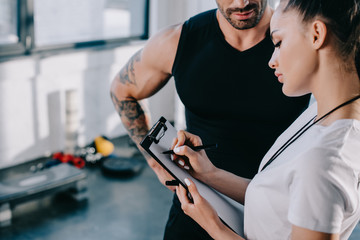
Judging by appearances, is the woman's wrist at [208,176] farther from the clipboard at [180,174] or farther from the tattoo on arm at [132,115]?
the tattoo on arm at [132,115]

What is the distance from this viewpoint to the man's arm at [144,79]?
1440mm

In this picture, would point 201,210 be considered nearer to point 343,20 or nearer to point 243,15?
point 343,20

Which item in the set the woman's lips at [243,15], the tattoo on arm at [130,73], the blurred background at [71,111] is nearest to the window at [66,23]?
the blurred background at [71,111]

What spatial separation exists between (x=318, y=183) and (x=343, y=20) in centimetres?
29

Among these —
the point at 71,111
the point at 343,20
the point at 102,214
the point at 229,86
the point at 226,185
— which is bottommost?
the point at 102,214

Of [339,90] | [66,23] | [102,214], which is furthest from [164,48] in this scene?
[66,23]

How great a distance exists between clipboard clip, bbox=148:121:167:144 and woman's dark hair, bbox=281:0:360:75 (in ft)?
1.59

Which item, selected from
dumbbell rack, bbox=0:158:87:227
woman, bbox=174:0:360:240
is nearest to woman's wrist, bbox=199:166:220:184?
woman, bbox=174:0:360:240

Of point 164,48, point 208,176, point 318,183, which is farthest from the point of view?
point 164,48

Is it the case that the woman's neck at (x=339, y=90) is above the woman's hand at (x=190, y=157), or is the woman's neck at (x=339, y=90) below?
above

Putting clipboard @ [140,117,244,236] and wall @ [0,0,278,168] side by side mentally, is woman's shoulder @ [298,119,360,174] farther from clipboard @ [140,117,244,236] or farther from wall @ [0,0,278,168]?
wall @ [0,0,278,168]

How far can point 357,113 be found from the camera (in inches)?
30.5

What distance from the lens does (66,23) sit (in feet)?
11.8

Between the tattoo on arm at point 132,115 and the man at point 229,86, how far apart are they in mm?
280
